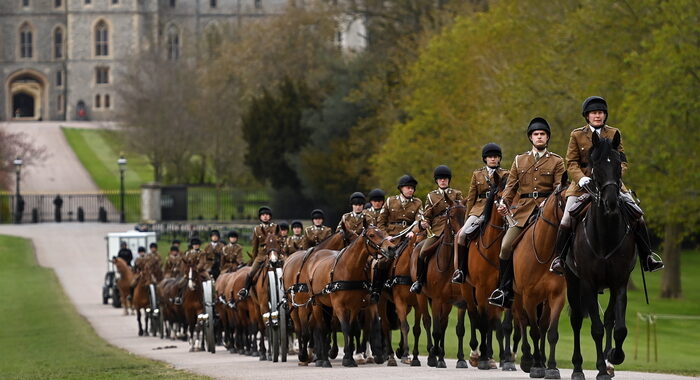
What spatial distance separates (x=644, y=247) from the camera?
1485 centimetres

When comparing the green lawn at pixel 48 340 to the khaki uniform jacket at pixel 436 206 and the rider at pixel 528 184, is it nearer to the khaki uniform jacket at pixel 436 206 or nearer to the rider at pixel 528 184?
the khaki uniform jacket at pixel 436 206

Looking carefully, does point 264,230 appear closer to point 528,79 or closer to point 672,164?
point 672,164

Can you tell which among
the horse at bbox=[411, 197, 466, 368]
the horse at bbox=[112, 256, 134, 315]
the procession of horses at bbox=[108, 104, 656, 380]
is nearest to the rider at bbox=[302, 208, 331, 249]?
the procession of horses at bbox=[108, 104, 656, 380]

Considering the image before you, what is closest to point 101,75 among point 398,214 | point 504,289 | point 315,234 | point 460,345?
point 315,234

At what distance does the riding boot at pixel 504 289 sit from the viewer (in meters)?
16.8

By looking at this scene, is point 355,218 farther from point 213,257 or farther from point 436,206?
point 213,257

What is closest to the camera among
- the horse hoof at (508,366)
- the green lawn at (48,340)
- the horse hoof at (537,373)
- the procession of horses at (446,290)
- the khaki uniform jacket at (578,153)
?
the procession of horses at (446,290)

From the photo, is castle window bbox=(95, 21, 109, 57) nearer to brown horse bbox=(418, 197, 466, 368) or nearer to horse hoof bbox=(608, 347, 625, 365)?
brown horse bbox=(418, 197, 466, 368)

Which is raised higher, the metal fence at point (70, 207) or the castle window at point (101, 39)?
the castle window at point (101, 39)

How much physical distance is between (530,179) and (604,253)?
2.29 m

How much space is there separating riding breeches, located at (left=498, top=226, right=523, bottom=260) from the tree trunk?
99.0ft

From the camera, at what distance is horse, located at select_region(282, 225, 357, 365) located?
22.4m

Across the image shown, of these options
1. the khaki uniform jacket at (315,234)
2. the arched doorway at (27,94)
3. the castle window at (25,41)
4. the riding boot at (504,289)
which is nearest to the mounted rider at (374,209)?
the khaki uniform jacket at (315,234)

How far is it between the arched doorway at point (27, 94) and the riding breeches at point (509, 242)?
152 metres
